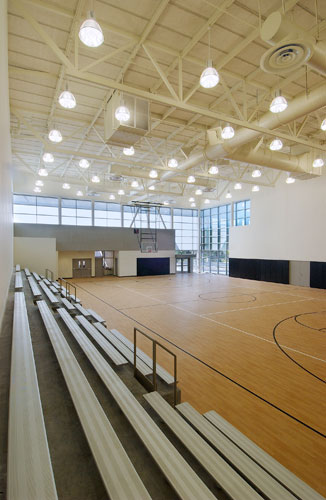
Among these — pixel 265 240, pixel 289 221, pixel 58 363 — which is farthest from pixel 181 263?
pixel 58 363

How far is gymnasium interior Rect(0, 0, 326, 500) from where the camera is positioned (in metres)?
2.53

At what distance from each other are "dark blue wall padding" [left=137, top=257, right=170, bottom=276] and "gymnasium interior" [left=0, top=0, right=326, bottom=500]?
30.9 ft

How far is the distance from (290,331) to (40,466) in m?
8.55

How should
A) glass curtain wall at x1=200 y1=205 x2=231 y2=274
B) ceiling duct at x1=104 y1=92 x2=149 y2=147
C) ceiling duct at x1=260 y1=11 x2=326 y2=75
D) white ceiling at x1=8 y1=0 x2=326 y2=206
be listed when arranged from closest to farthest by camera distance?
ceiling duct at x1=260 y1=11 x2=326 y2=75
white ceiling at x1=8 y1=0 x2=326 y2=206
ceiling duct at x1=104 y1=92 x2=149 y2=147
glass curtain wall at x1=200 y1=205 x2=231 y2=274

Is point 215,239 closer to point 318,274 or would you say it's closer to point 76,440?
point 318,274

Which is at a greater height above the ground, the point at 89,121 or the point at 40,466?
the point at 89,121

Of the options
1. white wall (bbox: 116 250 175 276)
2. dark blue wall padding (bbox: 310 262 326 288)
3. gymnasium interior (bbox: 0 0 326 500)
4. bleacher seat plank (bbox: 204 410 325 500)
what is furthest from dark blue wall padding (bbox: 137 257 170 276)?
bleacher seat plank (bbox: 204 410 325 500)

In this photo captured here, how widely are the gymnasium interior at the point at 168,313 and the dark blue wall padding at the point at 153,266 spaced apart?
9.40m

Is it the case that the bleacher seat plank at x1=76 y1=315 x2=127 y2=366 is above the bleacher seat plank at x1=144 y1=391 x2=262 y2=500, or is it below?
above

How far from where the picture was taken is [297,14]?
6.72 metres

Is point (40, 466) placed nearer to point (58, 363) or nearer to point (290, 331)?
point (58, 363)

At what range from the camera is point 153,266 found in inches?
1058

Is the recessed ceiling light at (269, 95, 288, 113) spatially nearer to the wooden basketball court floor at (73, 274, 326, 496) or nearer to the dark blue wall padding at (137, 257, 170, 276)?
the wooden basketball court floor at (73, 274, 326, 496)

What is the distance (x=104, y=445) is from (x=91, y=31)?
5.68 metres
